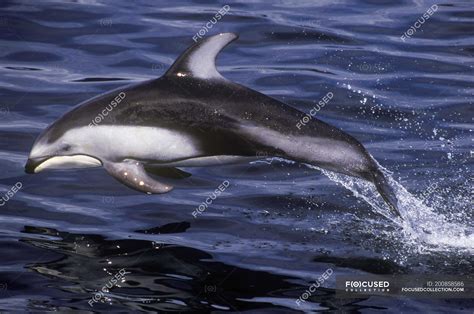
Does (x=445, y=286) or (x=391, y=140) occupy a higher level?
(x=391, y=140)

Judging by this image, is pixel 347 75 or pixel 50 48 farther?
pixel 50 48

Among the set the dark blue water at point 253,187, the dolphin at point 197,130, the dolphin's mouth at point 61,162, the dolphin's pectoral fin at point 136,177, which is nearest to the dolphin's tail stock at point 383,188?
the dolphin at point 197,130

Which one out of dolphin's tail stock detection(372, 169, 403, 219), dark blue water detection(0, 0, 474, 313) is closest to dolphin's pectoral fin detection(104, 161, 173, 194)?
dark blue water detection(0, 0, 474, 313)

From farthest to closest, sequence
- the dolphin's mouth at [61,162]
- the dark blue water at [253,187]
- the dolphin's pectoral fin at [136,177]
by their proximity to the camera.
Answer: the dolphin's mouth at [61,162] → the dolphin's pectoral fin at [136,177] → the dark blue water at [253,187]

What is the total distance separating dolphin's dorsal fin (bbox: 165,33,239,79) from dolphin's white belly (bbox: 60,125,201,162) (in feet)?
1.68

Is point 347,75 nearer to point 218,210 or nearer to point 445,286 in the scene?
point 218,210

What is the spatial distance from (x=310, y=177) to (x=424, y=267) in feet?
8.52

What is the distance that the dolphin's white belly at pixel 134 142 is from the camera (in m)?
10.0

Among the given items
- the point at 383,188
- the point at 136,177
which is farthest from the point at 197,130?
the point at 383,188

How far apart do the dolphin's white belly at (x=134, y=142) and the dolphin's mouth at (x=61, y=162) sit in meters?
0.15

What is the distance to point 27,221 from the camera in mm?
10859

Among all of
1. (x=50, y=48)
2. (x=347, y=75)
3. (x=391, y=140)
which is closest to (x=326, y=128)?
(x=391, y=140)

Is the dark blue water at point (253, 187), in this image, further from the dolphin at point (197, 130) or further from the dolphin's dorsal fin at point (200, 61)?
the dolphin's dorsal fin at point (200, 61)

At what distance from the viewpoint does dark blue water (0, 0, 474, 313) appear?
951 cm
